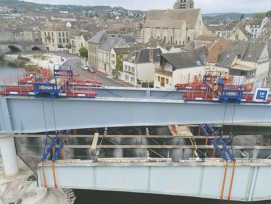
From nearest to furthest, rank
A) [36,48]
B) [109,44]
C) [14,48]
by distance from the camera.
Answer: [109,44] → [14,48] → [36,48]

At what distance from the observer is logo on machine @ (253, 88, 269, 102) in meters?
13.9

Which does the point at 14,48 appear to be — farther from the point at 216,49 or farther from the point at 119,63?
the point at 216,49

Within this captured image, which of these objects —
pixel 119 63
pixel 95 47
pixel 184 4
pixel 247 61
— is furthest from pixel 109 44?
pixel 184 4

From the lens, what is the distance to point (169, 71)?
34594mm

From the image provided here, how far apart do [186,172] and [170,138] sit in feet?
18.1

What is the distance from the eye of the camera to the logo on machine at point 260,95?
13.9m

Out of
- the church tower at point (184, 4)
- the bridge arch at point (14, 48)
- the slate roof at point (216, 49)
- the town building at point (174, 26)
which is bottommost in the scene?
the bridge arch at point (14, 48)

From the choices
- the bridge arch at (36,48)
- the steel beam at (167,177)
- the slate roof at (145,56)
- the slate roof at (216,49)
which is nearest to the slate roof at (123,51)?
the slate roof at (145,56)

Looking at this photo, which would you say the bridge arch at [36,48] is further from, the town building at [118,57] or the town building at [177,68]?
the town building at [177,68]

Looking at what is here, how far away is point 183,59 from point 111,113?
2356cm

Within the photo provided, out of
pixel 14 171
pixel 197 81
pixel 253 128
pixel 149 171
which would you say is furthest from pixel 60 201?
pixel 253 128

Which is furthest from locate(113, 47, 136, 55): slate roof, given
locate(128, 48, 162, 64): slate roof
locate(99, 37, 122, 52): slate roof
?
locate(128, 48, 162, 64): slate roof

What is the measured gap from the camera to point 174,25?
65562mm

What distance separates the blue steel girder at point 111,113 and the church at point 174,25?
52.0 metres
